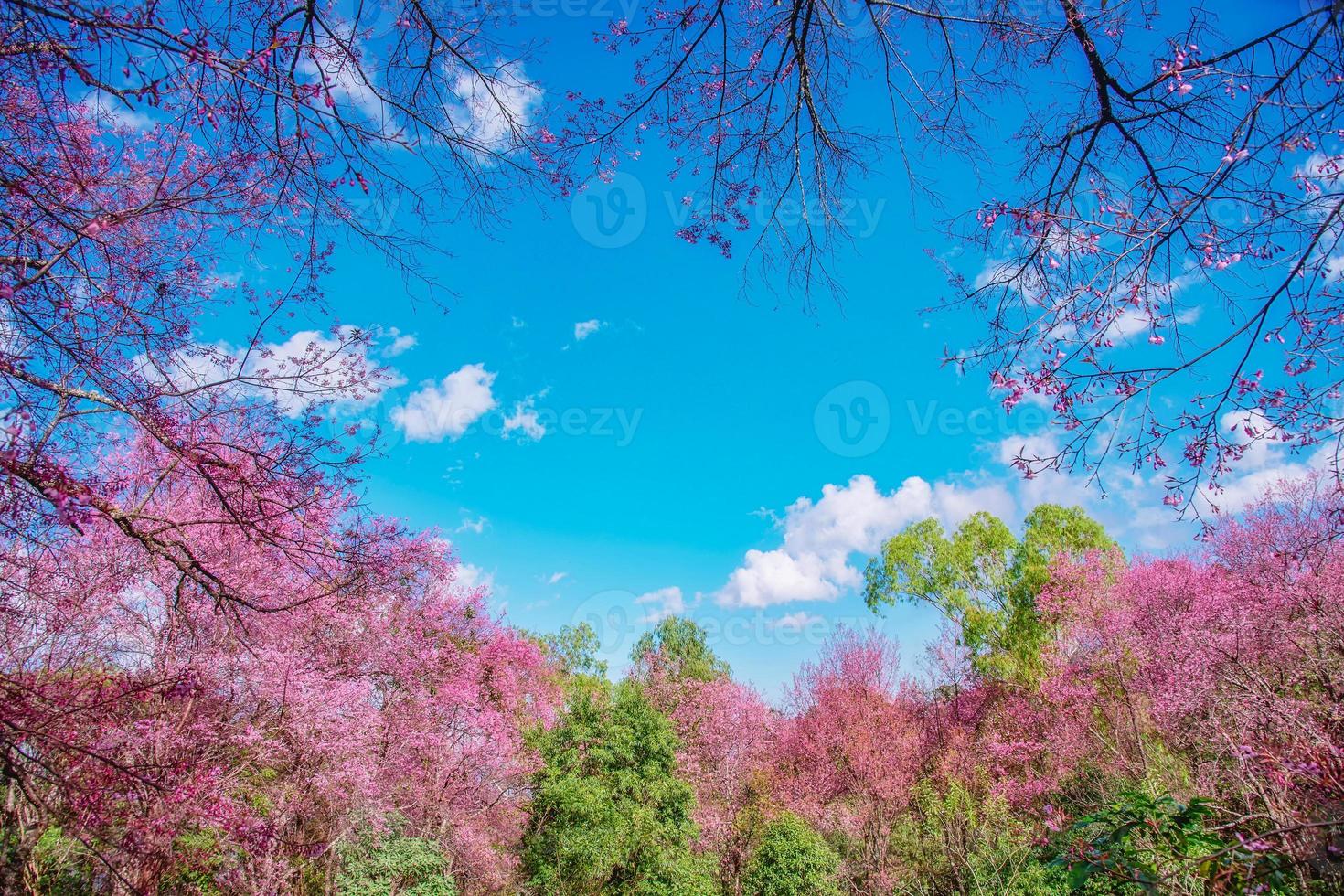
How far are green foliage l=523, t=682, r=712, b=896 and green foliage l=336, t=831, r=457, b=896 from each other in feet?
8.02

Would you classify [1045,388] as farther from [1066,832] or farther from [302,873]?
[302,873]

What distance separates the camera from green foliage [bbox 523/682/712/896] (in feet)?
39.2

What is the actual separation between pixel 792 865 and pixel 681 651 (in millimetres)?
22423

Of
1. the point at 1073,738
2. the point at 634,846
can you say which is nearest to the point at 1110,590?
the point at 1073,738

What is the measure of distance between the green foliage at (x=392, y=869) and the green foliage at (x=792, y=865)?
5490 millimetres

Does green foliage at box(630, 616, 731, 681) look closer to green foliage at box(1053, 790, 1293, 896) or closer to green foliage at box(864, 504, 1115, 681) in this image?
green foliage at box(864, 504, 1115, 681)

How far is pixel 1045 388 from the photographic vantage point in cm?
298

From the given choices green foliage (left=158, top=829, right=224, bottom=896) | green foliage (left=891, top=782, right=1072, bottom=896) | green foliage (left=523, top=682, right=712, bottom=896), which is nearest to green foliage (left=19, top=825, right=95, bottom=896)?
green foliage (left=158, top=829, right=224, bottom=896)

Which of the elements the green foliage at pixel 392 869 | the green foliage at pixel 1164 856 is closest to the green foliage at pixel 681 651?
the green foliage at pixel 392 869

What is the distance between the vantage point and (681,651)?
33.1m

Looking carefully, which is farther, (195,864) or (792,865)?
(792,865)

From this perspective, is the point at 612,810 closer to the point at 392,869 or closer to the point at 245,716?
the point at 392,869

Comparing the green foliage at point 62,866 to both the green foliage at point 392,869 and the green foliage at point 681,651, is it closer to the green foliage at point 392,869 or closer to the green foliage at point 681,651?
the green foliage at point 392,869

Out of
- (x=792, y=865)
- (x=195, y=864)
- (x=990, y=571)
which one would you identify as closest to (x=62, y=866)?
(x=195, y=864)
